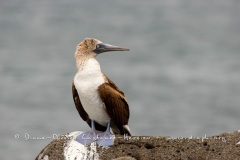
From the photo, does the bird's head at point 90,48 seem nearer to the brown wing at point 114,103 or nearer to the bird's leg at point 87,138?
the brown wing at point 114,103

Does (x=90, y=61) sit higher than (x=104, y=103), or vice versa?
(x=90, y=61)

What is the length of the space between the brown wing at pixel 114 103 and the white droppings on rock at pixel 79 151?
0.82 m

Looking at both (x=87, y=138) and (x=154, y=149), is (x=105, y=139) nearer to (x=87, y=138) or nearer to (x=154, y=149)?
(x=87, y=138)

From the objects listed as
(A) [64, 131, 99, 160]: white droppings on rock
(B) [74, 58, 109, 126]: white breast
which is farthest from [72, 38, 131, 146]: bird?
(A) [64, 131, 99, 160]: white droppings on rock

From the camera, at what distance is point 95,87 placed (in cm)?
1073

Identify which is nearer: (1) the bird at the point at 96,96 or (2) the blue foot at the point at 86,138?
(2) the blue foot at the point at 86,138

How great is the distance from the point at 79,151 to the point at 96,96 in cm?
118

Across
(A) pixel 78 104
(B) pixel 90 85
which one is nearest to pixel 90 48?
(B) pixel 90 85

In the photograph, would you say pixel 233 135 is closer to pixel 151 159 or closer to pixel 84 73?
pixel 151 159

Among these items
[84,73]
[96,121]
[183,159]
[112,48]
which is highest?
[112,48]

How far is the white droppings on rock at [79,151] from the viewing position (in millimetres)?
10211

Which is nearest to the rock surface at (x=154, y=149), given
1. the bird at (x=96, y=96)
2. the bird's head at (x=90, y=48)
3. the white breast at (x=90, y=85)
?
the bird at (x=96, y=96)

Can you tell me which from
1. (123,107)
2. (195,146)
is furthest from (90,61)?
(195,146)

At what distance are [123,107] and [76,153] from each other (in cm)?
144
